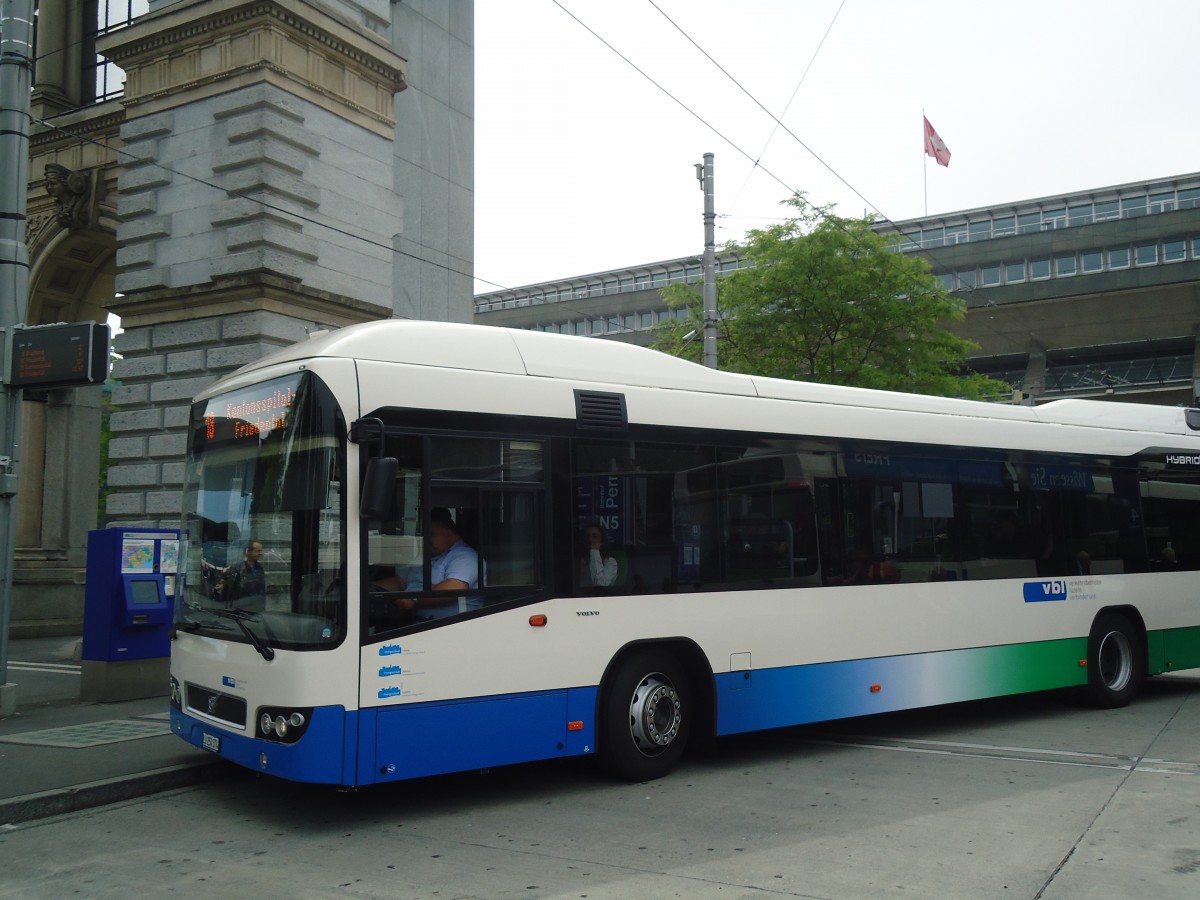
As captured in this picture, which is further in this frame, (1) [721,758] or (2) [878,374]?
(2) [878,374]

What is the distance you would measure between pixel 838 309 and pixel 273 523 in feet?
66.1

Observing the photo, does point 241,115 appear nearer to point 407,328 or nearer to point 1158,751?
point 407,328

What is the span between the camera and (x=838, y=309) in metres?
25.4

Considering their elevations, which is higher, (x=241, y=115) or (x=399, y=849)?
(x=241, y=115)

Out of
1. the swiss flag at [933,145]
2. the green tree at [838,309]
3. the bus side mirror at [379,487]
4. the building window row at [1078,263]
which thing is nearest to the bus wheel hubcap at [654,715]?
the bus side mirror at [379,487]

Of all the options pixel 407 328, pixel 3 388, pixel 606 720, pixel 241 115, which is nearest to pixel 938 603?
pixel 606 720

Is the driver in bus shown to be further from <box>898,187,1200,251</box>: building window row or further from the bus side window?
<box>898,187,1200,251</box>: building window row

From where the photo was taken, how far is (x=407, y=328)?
741 cm

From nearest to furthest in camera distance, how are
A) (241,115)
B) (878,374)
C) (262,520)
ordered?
1. (262,520)
2. (241,115)
3. (878,374)

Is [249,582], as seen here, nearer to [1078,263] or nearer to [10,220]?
[10,220]

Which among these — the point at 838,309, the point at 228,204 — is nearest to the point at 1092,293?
the point at 838,309

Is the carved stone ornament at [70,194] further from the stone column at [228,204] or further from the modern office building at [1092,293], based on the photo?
the modern office building at [1092,293]

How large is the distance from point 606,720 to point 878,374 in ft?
60.8

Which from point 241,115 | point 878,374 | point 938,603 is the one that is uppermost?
point 241,115
